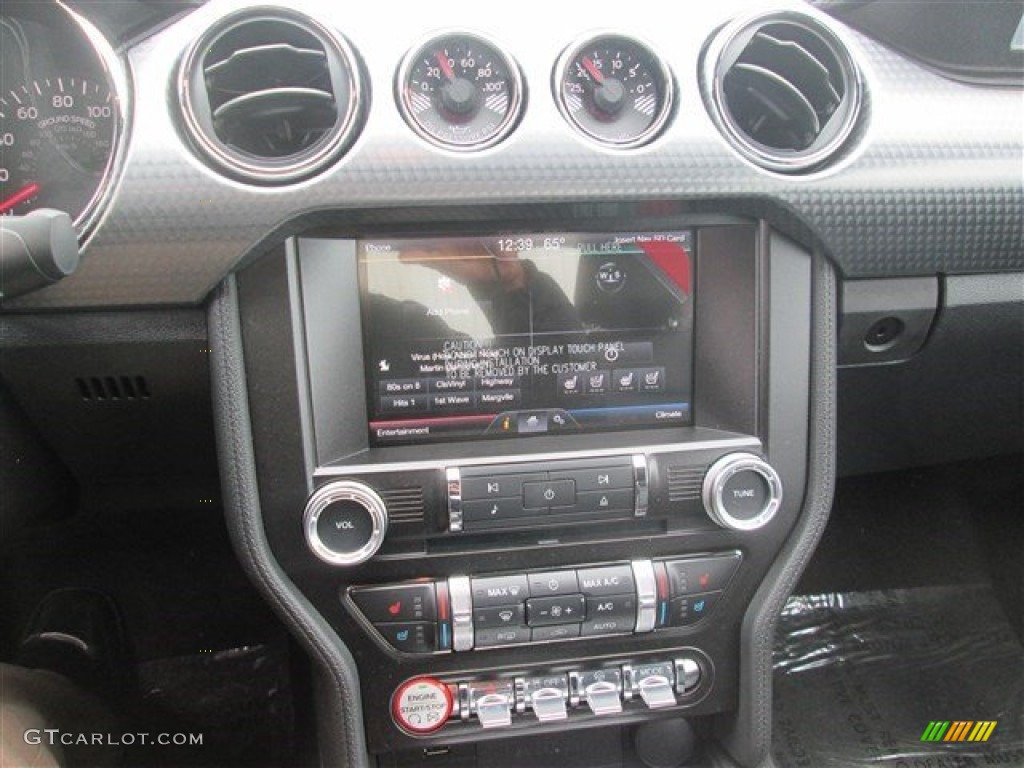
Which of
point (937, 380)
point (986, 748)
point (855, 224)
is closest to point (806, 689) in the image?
point (986, 748)

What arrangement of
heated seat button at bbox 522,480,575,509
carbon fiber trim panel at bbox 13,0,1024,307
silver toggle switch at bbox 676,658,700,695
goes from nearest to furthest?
1. carbon fiber trim panel at bbox 13,0,1024,307
2. heated seat button at bbox 522,480,575,509
3. silver toggle switch at bbox 676,658,700,695

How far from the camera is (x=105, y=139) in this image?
1014 millimetres

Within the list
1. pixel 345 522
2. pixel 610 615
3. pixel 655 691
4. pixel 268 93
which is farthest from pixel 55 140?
pixel 655 691

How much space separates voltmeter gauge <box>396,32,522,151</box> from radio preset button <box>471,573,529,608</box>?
549mm

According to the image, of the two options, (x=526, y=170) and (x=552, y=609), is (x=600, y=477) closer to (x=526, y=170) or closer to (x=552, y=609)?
(x=552, y=609)

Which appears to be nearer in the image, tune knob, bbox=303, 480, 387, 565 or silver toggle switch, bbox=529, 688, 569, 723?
tune knob, bbox=303, 480, 387, 565

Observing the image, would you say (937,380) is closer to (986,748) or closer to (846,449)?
(846,449)

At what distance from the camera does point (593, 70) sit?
1030mm

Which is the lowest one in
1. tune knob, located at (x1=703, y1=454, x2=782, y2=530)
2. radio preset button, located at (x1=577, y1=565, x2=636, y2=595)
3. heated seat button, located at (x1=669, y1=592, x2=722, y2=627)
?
heated seat button, located at (x1=669, y1=592, x2=722, y2=627)

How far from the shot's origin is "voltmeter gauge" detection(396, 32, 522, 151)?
0.98m

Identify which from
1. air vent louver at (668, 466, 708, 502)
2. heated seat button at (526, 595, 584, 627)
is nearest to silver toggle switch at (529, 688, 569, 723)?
heated seat button at (526, 595, 584, 627)

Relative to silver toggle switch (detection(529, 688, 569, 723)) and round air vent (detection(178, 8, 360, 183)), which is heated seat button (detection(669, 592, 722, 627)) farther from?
round air vent (detection(178, 8, 360, 183))

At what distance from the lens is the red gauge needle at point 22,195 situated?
3.43ft

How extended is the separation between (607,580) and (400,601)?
0.90 feet
